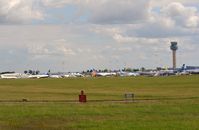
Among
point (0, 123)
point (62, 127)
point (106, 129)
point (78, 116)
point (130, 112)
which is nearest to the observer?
point (106, 129)

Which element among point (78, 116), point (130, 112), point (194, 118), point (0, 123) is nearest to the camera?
point (0, 123)

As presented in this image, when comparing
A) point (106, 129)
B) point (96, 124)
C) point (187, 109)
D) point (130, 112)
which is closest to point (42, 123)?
point (96, 124)

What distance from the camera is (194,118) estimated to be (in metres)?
30.1

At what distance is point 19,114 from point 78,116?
13.2 feet

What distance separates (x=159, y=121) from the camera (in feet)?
92.9

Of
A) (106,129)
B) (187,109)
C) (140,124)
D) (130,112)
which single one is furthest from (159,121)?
(187,109)

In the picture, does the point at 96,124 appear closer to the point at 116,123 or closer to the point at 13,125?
the point at 116,123

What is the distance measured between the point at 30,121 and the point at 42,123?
4.16ft

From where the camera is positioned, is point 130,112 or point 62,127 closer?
point 62,127

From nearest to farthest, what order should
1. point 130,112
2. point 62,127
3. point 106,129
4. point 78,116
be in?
point 106,129
point 62,127
point 78,116
point 130,112

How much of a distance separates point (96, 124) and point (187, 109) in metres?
11.8

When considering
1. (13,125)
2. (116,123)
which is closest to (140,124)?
(116,123)

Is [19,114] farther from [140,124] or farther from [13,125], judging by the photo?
[140,124]

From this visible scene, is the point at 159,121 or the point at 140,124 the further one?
the point at 159,121
